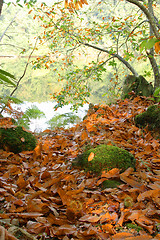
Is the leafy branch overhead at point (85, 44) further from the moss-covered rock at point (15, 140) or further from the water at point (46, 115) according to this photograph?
the moss-covered rock at point (15, 140)

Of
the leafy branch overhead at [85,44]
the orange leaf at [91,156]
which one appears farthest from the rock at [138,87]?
the orange leaf at [91,156]

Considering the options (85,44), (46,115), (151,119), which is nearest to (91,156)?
(151,119)

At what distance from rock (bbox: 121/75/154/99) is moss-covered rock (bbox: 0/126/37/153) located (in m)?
3.37

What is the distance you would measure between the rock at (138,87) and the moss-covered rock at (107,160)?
10.5 feet

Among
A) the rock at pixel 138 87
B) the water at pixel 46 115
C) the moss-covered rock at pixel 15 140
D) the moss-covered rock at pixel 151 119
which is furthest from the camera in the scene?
the water at pixel 46 115

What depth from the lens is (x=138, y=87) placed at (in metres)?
5.18

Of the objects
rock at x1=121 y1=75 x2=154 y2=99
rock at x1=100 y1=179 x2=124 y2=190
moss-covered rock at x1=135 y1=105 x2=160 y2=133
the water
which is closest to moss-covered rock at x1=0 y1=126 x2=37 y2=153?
rock at x1=100 y1=179 x2=124 y2=190

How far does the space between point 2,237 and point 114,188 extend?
123 cm

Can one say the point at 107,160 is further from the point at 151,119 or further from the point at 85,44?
the point at 85,44

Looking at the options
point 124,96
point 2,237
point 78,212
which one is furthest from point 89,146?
point 124,96

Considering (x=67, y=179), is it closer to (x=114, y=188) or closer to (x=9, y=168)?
(x=114, y=188)

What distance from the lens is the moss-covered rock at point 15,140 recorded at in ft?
8.38

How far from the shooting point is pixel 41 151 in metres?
2.72

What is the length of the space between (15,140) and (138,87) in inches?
146
